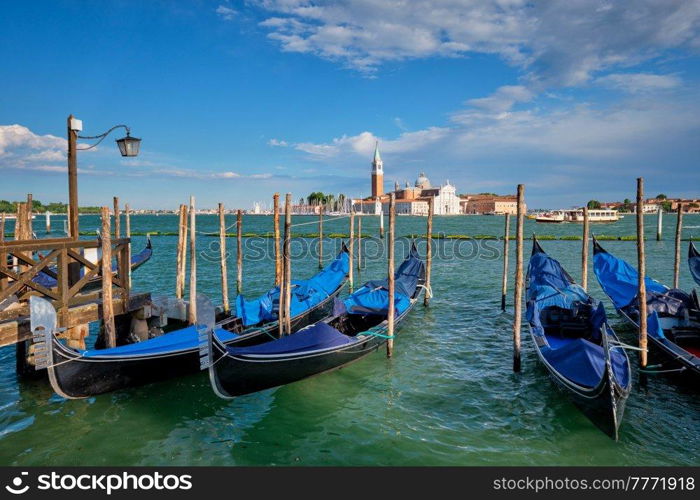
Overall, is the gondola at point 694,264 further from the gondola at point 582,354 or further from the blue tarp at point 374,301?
the blue tarp at point 374,301

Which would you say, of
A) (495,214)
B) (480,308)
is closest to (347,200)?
(495,214)

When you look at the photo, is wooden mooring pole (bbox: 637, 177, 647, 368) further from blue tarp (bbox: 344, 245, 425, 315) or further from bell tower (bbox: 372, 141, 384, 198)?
bell tower (bbox: 372, 141, 384, 198)

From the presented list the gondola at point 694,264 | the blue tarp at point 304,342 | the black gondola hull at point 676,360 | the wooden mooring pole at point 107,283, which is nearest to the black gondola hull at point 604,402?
the black gondola hull at point 676,360

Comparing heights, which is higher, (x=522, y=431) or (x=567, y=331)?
(x=567, y=331)

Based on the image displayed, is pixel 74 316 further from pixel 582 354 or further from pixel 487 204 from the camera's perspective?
pixel 487 204

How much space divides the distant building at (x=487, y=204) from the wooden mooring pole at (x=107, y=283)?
100m

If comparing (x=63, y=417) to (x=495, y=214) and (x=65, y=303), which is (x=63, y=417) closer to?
(x=65, y=303)

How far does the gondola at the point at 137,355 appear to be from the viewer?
4391 mm

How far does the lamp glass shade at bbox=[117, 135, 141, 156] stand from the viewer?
5617mm
